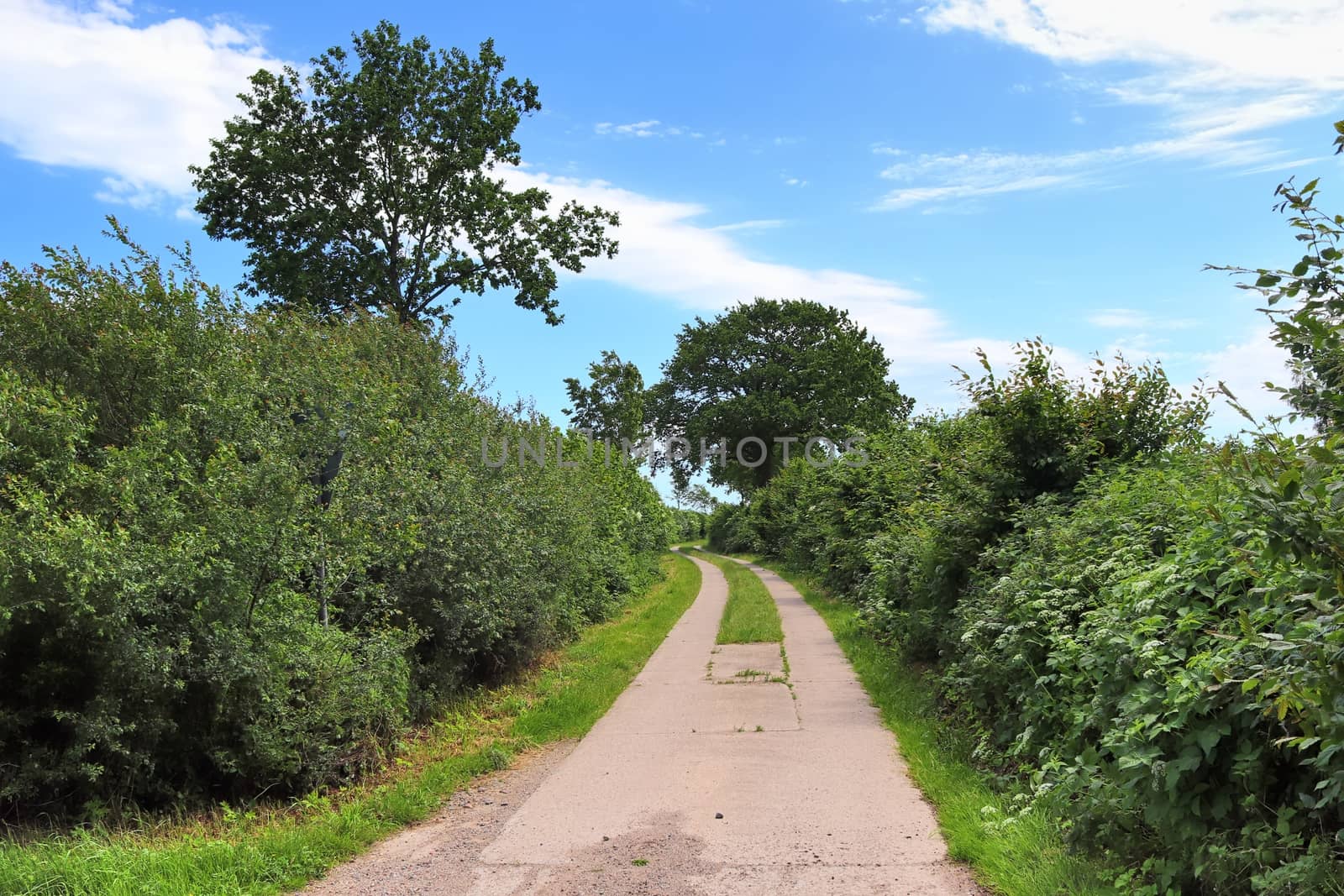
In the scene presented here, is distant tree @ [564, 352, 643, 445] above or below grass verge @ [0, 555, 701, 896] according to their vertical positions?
above

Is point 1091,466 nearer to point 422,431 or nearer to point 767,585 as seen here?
point 422,431

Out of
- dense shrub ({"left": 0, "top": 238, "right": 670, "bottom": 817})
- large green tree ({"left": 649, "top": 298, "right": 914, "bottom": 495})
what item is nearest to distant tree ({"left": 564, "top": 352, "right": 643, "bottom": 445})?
large green tree ({"left": 649, "top": 298, "right": 914, "bottom": 495})

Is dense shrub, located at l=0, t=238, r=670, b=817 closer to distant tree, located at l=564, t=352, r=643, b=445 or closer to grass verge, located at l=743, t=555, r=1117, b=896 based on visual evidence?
grass verge, located at l=743, t=555, r=1117, b=896

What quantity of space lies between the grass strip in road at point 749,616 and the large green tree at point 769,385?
18.2m

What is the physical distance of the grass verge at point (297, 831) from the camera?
177 inches

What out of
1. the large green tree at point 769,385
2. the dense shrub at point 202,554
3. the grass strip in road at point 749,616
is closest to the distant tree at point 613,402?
the large green tree at point 769,385

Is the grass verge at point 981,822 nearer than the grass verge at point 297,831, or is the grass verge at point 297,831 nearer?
the grass verge at point 981,822

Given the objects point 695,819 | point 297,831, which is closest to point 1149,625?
point 695,819

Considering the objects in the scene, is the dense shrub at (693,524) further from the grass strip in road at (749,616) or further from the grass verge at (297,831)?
the grass verge at (297,831)

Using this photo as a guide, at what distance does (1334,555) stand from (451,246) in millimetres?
23315

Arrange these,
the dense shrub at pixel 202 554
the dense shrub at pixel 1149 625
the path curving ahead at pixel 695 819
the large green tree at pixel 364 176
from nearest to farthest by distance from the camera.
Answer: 1. the dense shrub at pixel 1149 625
2. the path curving ahead at pixel 695 819
3. the dense shrub at pixel 202 554
4. the large green tree at pixel 364 176

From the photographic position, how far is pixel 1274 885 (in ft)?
9.79

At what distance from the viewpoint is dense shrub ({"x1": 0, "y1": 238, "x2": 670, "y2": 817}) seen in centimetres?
548

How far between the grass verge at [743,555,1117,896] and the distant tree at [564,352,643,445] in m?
39.4
